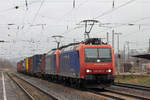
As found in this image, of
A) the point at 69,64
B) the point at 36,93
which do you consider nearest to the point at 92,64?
the point at 69,64

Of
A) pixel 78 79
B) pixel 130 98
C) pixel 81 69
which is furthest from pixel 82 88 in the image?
pixel 130 98

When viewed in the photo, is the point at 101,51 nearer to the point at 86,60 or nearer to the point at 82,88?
the point at 86,60

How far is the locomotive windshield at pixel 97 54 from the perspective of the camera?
61.3ft

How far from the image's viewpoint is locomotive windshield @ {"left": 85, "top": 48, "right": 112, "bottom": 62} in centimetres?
1869

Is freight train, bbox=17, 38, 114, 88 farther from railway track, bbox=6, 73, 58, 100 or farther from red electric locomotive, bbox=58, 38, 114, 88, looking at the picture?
railway track, bbox=6, 73, 58, 100

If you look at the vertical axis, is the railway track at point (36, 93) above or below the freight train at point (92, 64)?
below

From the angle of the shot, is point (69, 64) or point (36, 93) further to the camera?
point (69, 64)

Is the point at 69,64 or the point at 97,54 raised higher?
the point at 97,54

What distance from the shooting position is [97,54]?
18938 millimetres

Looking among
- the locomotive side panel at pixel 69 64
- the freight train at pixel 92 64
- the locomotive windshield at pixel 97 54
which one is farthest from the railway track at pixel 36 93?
the locomotive windshield at pixel 97 54

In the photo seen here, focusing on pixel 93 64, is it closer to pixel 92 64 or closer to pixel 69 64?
pixel 92 64

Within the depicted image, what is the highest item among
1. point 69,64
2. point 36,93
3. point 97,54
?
point 97,54

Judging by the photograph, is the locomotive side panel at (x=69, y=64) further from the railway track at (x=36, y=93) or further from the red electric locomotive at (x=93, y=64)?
the railway track at (x=36, y=93)

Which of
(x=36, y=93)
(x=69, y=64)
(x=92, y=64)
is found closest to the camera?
→ (x=92, y=64)
